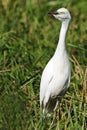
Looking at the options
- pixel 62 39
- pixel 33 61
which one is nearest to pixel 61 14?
pixel 62 39

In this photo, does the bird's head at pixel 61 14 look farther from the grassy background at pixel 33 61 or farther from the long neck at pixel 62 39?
the grassy background at pixel 33 61

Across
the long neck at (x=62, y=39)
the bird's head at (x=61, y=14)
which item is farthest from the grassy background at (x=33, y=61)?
the bird's head at (x=61, y=14)

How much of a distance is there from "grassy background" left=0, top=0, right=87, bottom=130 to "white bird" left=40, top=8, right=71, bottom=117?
0.14 metres

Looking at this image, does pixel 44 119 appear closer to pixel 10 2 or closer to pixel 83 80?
pixel 83 80

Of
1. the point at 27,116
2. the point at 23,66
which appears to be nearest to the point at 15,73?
the point at 23,66

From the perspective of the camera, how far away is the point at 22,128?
5488mm

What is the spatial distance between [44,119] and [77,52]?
6.78ft

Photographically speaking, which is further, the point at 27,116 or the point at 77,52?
the point at 77,52

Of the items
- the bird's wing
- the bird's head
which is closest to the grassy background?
the bird's wing

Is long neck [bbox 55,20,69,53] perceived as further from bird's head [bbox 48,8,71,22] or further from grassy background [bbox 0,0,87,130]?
grassy background [bbox 0,0,87,130]

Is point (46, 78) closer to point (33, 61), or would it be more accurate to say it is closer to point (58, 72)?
point (58, 72)

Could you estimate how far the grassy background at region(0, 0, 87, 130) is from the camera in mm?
5695

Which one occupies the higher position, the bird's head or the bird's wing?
the bird's head

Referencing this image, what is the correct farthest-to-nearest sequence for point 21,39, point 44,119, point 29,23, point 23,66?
point 29,23
point 21,39
point 23,66
point 44,119
